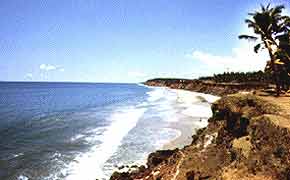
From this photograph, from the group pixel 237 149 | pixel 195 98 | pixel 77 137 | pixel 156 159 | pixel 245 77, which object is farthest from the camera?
pixel 245 77

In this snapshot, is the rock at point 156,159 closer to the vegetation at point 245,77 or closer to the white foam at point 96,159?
the white foam at point 96,159

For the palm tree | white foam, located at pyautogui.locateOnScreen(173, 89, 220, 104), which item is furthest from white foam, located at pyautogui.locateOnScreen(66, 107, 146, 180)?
white foam, located at pyautogui.locateOnScreen(173, 89, 220, 104)

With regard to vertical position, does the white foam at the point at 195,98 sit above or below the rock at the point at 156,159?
below

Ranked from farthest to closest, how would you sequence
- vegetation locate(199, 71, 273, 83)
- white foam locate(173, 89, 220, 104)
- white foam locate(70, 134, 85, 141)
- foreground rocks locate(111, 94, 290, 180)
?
vegetation locate(199, 71, 273, 83) < white foam locate(173, 89, 220, 104) < white foam locate(70, 134, 85, 141) < foreground rocks locate(111, 94, 290, 180)

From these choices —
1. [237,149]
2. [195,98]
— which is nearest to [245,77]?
[195,98]

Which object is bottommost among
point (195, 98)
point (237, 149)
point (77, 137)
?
point (77, 137)

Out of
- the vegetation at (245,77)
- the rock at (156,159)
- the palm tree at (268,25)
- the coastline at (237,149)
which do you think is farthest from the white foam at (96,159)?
the vegetation at (245,77)

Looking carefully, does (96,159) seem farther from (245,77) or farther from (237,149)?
(245,77)

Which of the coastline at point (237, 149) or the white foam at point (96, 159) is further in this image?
the white foam at point (96, 159)

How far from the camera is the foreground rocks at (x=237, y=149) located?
10.5 meters

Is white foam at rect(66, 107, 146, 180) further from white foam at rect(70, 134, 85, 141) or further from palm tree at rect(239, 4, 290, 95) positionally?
palm tree at rect(239, 4, 290, 95)

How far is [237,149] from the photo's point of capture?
1202 cm

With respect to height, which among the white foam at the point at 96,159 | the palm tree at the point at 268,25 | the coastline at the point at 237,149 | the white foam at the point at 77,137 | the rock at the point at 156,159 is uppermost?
the palm tree at the point at 268,25

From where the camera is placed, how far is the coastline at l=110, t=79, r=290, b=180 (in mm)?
10508
